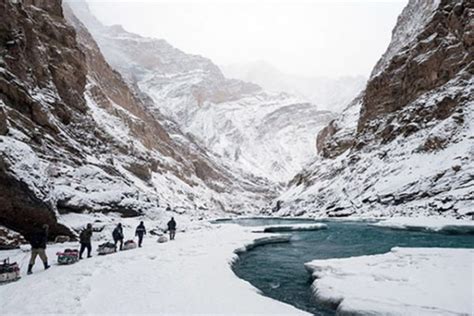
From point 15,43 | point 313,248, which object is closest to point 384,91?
point 313,248

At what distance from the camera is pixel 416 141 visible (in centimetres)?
6162

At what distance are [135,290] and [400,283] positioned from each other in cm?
933

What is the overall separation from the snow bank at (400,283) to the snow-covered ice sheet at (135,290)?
7.89 ft

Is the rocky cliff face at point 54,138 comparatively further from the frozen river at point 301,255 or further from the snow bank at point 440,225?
the snow bank at point 440,225

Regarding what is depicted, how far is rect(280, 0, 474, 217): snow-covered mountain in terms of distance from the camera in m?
47.1

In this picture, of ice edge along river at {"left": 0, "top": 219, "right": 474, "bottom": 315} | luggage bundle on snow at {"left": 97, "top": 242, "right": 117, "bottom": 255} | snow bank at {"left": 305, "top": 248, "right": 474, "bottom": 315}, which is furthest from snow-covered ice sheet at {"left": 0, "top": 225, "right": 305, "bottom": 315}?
luggage bundle on snow at {"left": 97, "top": 242, "right": 117, "bottom": 255}

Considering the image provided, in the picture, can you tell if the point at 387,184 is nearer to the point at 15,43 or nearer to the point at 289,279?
the point at 289,279

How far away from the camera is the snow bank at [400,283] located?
33.3 feet

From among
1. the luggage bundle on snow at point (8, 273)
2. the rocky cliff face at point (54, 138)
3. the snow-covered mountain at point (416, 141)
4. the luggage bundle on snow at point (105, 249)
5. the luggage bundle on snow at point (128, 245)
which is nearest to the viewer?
the luggage bundle on snow at point (8, 273)

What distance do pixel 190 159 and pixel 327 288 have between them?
164 metres

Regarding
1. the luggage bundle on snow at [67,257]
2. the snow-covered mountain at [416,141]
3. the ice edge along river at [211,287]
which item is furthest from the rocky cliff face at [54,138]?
the snow-covered mountain at [416,141]

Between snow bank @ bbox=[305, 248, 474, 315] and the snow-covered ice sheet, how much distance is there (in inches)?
94.6

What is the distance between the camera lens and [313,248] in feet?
89.9

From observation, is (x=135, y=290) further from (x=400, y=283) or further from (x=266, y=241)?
(x=266, y=241)
